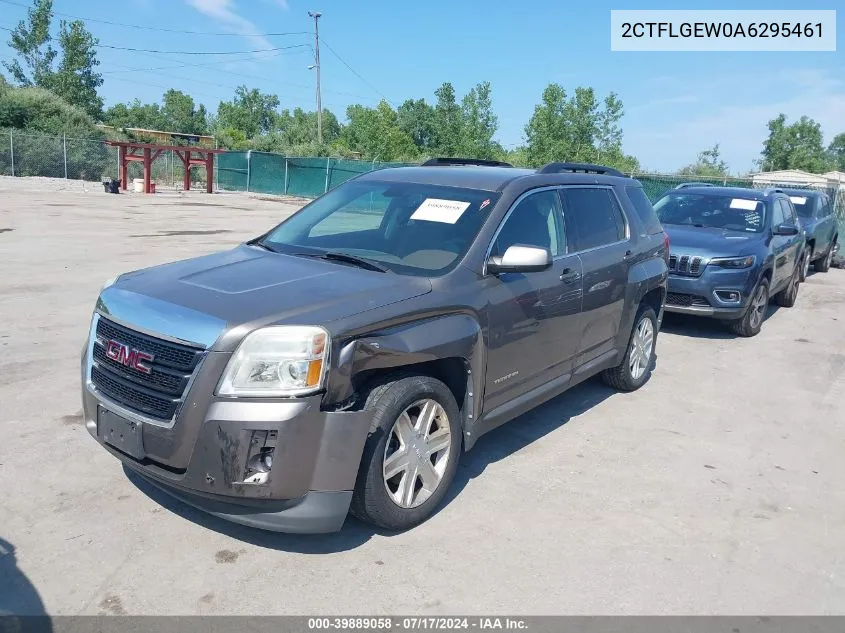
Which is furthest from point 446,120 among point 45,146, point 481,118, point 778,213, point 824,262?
point 778,213

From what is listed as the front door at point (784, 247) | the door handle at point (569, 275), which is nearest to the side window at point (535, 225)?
the door handle at point (569, 275)

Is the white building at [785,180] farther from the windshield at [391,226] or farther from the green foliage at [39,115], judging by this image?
the green foliage at [39,115]

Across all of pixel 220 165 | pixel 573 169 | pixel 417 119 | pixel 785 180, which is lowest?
pixel 573 169

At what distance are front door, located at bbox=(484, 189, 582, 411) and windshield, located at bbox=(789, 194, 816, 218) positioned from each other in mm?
11324

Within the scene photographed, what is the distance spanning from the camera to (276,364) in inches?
126

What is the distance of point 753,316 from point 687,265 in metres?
1.13

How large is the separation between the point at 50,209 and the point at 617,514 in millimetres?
20789

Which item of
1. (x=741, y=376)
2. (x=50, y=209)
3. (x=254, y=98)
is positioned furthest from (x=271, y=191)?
(x=254, y=98)

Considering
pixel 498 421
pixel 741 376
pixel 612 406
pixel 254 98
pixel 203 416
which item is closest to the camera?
pixel 203 416

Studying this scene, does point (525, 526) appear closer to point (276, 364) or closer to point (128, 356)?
point (276, 364)

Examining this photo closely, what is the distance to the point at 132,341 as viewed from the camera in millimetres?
3469

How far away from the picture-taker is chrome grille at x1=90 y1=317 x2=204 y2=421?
10.6ft

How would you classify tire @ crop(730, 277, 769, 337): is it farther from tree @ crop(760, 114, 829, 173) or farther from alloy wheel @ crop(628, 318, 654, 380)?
tree @ crop(760, 114, 829, 173)

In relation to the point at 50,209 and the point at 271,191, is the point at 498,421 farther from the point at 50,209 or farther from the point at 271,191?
the point at 271,191
